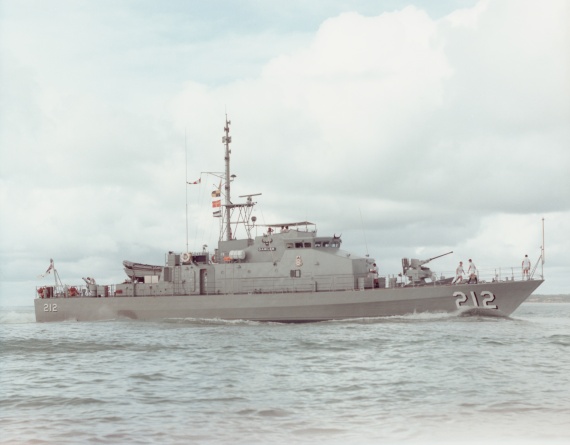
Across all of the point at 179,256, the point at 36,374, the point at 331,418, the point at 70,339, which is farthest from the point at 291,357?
the point at 179,256

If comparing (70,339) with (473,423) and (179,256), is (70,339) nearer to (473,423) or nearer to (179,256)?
(179,256)

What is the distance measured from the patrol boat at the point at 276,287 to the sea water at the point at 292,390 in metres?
7.46

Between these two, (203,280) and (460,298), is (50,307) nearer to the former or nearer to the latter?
(203,280)

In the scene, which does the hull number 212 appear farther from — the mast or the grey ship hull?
the mast

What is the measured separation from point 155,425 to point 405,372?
269 inches

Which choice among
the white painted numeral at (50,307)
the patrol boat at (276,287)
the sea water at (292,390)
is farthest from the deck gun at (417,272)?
the white painted numeral at (50,307)

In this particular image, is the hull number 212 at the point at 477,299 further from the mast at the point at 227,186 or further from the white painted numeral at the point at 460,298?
the mast at the point at 227,186

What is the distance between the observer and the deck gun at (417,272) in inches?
1255

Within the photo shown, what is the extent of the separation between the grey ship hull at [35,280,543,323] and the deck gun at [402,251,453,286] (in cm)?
117

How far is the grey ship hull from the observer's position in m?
30.6

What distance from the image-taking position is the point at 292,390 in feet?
41.0

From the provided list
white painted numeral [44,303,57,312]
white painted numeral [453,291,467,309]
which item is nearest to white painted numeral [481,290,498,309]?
white painted numeral [453,291,467,309]

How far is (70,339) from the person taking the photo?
24.8 metres

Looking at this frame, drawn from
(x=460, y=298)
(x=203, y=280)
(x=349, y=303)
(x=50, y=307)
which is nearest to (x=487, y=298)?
(x=460, y=298)
